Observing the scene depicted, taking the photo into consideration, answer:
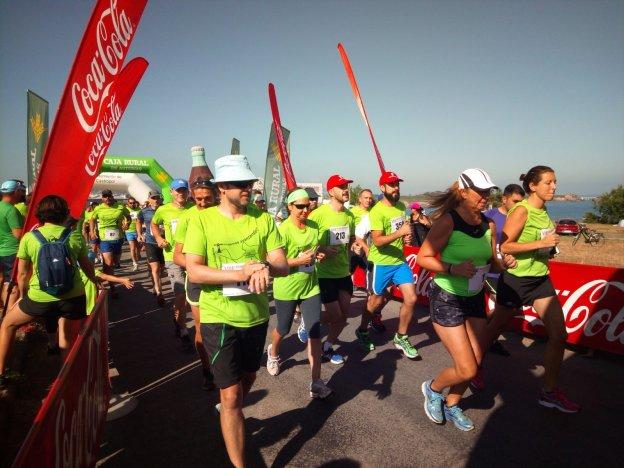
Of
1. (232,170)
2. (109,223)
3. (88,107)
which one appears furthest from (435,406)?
(109,223)

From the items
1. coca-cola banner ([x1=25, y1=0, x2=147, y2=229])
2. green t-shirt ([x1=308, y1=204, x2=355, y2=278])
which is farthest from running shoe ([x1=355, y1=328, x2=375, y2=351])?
coca-cola banner ([x1=25, y1=0, x2=147, y2=229])

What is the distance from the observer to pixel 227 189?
2.29m

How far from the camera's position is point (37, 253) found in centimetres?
325

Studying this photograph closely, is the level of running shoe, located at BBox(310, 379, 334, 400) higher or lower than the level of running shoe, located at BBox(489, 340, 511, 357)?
higher

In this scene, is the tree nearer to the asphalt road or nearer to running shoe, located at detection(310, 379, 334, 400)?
the asphalt road

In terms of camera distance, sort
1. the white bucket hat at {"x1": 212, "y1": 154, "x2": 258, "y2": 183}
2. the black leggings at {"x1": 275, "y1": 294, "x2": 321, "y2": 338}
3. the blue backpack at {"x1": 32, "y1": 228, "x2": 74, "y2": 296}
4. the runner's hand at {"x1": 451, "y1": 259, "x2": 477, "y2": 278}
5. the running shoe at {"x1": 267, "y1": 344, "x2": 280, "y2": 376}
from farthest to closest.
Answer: the running shoe at {"x1": 267, "y1": 344, "x2": 280, "y2": 376} → the black leggings at {"x1": 275, "y1": 294, "x2": 321, "y2": 338} → the blue backpack at {"x1": 32, "y1": 228, "x2": 74, "y2": 296} → the runner's hand at {"x1": 451, "y1": 259, "x2": 477, "y2": 278} → the white bucket hat at {"x1": 212, "y1": 154, "x2": 258, "y2": 183}

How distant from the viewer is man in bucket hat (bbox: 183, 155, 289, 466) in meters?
2.26

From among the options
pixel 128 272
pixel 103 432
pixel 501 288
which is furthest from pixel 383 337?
pixel 128 272

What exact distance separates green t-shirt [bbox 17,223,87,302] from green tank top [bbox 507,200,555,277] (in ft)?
14.7

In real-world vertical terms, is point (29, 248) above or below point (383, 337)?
above

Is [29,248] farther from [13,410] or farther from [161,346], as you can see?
[161,346]

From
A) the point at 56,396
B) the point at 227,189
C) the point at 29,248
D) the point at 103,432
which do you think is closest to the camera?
the point at 56,396

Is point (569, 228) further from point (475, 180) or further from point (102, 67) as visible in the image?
point (102, 67)

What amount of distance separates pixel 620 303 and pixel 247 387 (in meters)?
4.60
